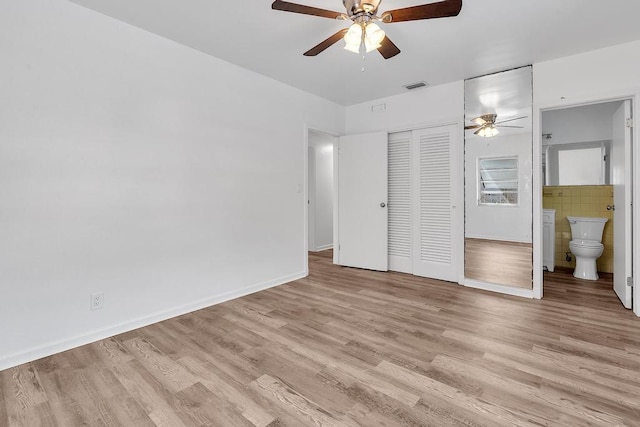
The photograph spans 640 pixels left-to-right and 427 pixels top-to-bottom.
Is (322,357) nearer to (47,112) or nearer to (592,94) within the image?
(47,112)

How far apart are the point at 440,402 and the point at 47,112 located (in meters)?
3.19

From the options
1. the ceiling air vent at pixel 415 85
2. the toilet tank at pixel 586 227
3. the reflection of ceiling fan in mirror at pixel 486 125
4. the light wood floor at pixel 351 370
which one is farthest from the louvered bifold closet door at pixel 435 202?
the toilet tank at pixel 586 227

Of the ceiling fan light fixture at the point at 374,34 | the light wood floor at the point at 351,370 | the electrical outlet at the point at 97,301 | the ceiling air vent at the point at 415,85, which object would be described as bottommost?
the light wood floor at the point at 351,370

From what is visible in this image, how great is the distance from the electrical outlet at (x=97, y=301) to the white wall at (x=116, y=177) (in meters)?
0.04

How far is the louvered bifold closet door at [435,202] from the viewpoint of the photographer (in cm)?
402

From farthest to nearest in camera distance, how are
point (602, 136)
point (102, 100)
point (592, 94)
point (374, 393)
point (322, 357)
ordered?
point (602, 136) < point (592, 94) < point (102, 100) < point (322, 357) < point (374, 393)

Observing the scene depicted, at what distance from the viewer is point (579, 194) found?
14.8 feet

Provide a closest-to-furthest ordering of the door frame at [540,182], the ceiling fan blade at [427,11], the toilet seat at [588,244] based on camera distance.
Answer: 1. the ceiling fan blade at [427,11]
2. the door frame at [540,182]
3. the toilet seat at [588,244]

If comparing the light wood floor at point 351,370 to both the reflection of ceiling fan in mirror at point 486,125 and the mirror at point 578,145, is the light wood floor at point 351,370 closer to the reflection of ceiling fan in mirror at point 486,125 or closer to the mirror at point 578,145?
the reflection of ceiling fan in mirror at point 486,125

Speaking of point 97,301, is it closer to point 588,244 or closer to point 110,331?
point 110,331

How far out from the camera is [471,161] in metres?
3.87

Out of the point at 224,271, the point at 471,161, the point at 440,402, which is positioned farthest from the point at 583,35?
the point at 224,271

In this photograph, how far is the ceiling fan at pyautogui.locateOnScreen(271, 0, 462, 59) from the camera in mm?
1904

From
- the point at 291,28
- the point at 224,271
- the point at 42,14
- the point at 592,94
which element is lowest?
the point at 224,271
